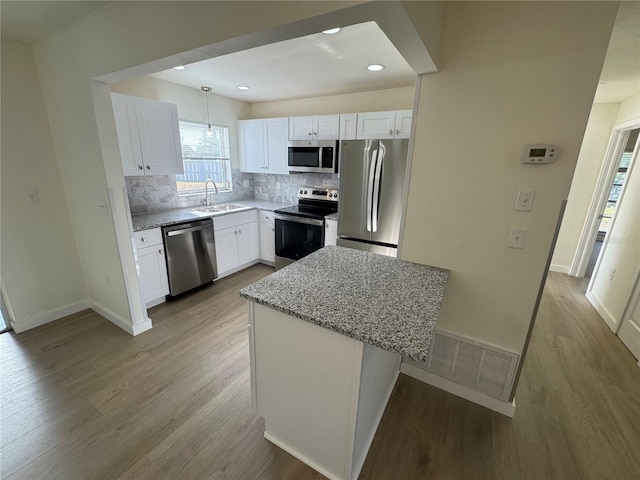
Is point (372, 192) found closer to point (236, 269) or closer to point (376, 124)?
point (376, 124)

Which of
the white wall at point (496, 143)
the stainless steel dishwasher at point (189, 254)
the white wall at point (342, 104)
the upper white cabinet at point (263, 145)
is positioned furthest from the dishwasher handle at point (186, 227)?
the white wall at point (496, 143)

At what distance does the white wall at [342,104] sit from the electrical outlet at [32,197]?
291 cm

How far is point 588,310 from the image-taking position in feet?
10.3

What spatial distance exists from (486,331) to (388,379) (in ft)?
2.36

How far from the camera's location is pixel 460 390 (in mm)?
1918

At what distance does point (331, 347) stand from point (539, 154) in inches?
57.2

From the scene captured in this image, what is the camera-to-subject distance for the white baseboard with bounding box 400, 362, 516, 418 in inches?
70.5

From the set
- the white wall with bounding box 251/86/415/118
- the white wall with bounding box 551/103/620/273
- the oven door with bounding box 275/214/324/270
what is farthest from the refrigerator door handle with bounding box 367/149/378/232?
the white wall with bounding box 551/103/620/273

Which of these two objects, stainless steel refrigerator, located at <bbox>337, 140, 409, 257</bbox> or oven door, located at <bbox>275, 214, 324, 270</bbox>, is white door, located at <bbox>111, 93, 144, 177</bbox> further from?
stainless steel refrigerator, located at <bbox>337, 140, 409, 257</bbox>

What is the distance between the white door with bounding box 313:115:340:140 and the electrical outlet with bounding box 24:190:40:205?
290 centimetres

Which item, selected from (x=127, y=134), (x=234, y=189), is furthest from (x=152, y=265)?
(x=234, y=189)

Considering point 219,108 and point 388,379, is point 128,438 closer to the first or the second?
point 388,379

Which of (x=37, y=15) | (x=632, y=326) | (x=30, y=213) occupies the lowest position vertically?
(x=632, y=326)

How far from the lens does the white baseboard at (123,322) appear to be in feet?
8.15
